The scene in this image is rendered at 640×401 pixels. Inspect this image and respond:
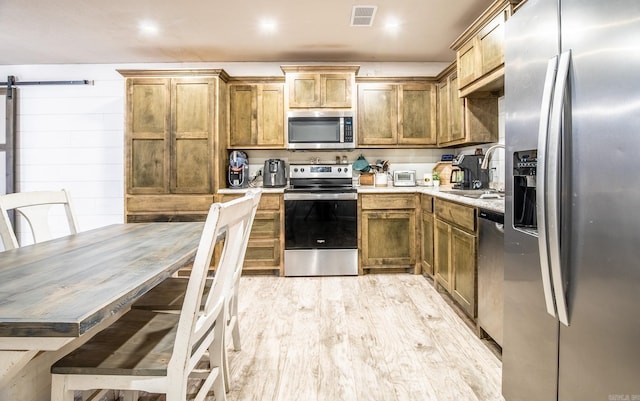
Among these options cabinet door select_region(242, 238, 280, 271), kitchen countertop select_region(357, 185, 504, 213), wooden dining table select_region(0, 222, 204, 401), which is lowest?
cabinet door select_region(242, 238, 280, 271)

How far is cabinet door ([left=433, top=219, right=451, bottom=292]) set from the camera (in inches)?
114

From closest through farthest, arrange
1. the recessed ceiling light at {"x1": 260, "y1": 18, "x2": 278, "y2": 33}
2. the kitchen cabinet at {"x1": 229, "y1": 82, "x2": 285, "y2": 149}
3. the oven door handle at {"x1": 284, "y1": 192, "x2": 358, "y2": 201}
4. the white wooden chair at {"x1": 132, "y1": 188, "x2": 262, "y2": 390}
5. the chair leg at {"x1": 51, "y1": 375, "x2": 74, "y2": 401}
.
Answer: the chair leg at {"x1": 51, "y1": 375, "x2": 74, "y2": 401}, the white wooden chair at {"x1": 132, "y1": 188, "x2": 262, "y2": 390}, the recessed ceiling light at {"x1": 260, "y1": 18, "x2": 278, "y2": 33}, the oven door handle at {"x1": 284, "y1": 192, "x2": 358, "y2": 201}, the kitchen cabinet at {"x1": 229, "y1": 82, "x2": 285, "y2": 149}

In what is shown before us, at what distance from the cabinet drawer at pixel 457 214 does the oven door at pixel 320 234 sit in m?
0.92

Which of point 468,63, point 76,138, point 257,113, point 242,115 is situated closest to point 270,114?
point 257,113

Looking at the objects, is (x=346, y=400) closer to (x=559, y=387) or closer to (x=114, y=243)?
(x=559, y=387)

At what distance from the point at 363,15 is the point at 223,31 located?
135 centimetres

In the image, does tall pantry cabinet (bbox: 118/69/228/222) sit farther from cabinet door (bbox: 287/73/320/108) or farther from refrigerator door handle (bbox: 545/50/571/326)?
refrigerator door handle (bbox: 545/50/571/326)

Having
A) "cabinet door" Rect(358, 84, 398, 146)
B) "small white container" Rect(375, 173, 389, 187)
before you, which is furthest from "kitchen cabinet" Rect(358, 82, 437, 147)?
"small white container" Rect(375, 173, 389, 187)

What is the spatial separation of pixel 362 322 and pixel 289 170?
209 cm

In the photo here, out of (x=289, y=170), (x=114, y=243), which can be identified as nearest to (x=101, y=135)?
(x=289, y=170)

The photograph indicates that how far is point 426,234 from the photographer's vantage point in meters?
3.57

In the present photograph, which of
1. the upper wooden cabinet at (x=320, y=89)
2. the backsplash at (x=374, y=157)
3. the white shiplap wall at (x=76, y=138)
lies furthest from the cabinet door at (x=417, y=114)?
the white shiplap wall at (x=76, y=138)

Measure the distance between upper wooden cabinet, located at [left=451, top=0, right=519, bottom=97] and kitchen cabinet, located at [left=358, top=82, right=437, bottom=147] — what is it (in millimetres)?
895

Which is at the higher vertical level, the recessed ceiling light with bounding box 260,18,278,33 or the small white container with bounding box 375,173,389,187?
the recessed ceiling light with bounding box 260,18,278,33
